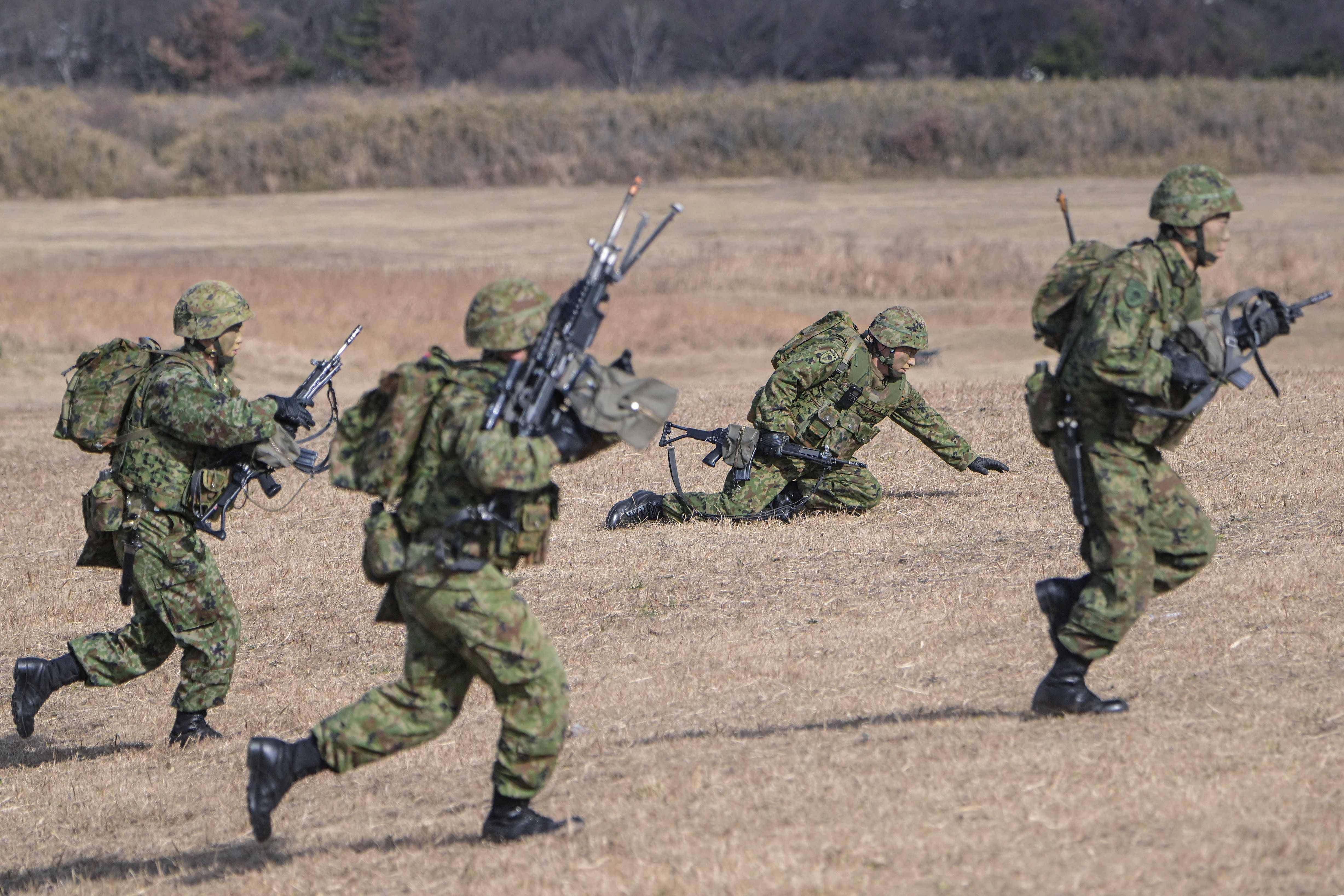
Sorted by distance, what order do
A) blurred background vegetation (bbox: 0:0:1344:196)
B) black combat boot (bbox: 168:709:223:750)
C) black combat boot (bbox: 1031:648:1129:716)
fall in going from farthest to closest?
blurred background vegetation (bbox: 0:0:1344:196), black combat boot (bbox: 168:709:223:750), black combat boot (bbox: 1031:648:1129:716)

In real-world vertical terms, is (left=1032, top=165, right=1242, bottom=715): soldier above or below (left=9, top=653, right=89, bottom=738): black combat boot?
above

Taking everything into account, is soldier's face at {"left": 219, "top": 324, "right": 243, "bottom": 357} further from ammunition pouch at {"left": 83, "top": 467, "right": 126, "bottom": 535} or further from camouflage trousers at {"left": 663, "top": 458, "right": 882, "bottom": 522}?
camouflage trousers at {"left": 663, "top": 458, "right": 882, "bottom": 522}

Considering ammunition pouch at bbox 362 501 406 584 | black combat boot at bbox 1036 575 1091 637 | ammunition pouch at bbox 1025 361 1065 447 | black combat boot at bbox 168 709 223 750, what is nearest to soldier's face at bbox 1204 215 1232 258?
ammunition pouch at bbox 1025 361 1065 447

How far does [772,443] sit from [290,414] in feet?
13.5

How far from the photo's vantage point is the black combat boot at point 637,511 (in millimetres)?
10812

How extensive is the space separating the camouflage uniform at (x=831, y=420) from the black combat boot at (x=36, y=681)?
4568 millimetres

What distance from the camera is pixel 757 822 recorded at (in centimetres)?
513

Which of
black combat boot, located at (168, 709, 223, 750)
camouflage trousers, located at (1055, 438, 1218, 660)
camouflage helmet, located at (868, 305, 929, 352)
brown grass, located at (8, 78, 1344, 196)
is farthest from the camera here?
brown grass, located at (8, 78, 1344, 196)

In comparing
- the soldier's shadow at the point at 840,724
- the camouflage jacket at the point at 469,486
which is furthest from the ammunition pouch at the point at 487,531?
the soldier's shadow at the point at 840,724

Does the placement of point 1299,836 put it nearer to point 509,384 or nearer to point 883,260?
point 509,384

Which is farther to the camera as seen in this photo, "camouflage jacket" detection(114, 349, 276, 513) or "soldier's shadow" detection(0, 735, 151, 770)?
"soldier's shadow" detection(0, 735, 151, 770)

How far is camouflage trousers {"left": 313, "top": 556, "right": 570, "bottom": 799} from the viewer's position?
493 cm

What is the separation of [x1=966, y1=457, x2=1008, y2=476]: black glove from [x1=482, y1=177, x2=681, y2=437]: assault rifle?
219 inches

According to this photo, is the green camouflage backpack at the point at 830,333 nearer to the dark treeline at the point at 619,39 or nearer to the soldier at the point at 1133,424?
the soldier at the point at 1133,424
